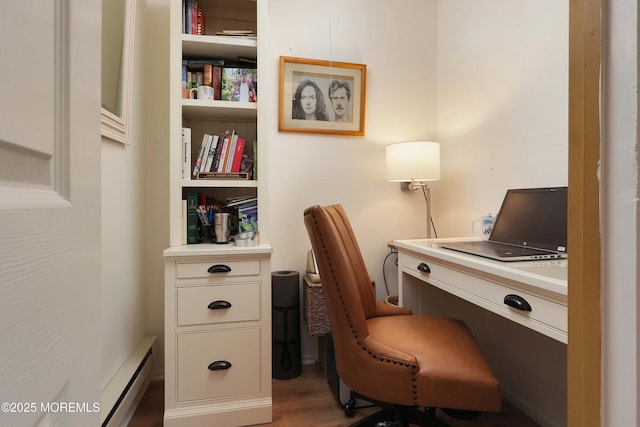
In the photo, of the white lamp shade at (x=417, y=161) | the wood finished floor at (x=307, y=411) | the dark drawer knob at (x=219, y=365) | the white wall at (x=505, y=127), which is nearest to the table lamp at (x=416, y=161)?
the white lamp shade at (x=417, y=161)

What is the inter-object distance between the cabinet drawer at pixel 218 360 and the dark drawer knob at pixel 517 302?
1.06 m

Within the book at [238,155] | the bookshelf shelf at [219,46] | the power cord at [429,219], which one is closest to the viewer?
the bookshelf shelf at [219,46]

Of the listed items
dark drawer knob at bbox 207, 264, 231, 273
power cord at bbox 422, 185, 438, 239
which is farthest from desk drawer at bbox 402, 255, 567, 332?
dark drawer knob at bbox 207, 264, 231, 273

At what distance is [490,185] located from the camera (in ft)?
5.69

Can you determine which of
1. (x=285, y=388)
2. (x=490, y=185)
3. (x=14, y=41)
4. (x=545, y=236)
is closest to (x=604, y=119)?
(x=14, y=41)

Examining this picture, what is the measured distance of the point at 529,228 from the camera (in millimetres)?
1331

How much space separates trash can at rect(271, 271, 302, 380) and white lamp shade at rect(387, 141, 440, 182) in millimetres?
905

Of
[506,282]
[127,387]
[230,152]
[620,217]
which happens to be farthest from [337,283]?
[127,387]

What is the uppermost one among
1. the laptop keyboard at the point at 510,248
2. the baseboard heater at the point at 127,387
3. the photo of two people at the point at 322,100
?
the photo of two people at the point at 322,100

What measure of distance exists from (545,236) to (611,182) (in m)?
1.09

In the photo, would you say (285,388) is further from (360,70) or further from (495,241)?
(360,70)

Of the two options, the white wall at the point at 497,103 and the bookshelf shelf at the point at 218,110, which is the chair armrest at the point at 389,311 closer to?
the white wall at the point at 497,103

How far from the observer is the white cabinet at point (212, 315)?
1391 millimetres

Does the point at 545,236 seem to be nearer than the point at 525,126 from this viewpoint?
Yes
